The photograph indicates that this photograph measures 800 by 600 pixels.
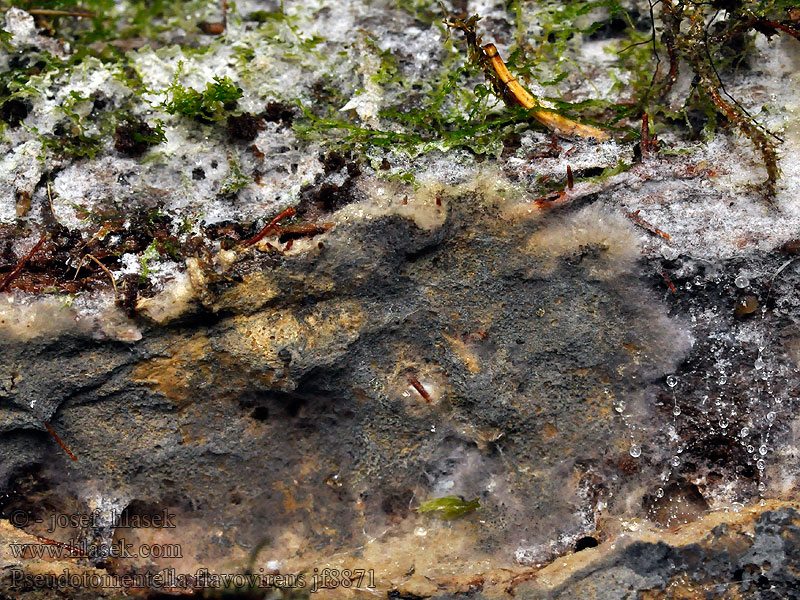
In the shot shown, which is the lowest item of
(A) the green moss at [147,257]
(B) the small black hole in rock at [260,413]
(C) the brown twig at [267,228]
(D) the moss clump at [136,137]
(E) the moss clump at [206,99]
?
(B) the small black hole in rock at [260,413]

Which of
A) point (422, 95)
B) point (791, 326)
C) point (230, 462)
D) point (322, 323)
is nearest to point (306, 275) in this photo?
point (322, 323)

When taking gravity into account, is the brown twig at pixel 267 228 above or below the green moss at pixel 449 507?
above

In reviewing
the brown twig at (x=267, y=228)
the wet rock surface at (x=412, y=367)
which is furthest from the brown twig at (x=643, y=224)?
the brown twig at (x=267, y=228)

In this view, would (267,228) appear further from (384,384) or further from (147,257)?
(384,384)

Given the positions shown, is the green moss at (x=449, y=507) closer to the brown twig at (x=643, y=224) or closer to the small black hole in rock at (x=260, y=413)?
the small black hole in rock at (x=260, y=413)
